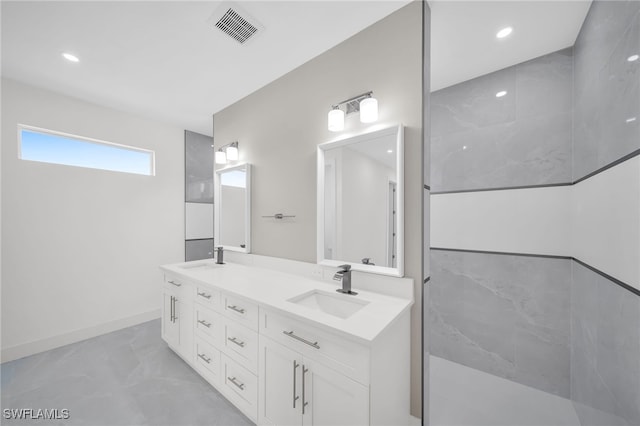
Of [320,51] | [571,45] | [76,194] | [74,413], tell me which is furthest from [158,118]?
[571,45]

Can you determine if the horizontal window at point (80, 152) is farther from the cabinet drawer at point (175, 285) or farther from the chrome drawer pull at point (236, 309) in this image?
the chrome drawer pull at point (236, 309)

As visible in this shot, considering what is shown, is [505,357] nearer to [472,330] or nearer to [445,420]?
[472,330]

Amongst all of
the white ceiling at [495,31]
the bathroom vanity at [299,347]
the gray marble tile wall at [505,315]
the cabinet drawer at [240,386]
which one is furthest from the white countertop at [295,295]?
the white ceiling at [495,31]

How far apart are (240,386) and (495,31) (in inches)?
121

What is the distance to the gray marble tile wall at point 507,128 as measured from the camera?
69.9 inches

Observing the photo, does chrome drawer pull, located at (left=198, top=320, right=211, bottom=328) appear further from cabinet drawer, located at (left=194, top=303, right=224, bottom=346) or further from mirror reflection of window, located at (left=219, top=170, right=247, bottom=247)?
mirror reflection of window, located at (left=219, top=170, right=247, bottom=247)

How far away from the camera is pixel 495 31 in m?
1.61

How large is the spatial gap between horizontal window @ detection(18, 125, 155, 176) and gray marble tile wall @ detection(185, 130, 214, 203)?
1.63ft

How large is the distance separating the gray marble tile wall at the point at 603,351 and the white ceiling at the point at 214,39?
1.69 metres

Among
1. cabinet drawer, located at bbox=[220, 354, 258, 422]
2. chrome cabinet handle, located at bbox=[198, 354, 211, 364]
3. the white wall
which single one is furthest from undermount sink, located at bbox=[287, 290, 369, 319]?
the white wall

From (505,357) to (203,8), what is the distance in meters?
3.59

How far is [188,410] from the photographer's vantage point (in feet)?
5.47

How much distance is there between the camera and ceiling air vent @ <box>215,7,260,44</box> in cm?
159

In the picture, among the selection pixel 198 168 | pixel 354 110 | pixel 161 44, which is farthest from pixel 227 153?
pixel 354 110
